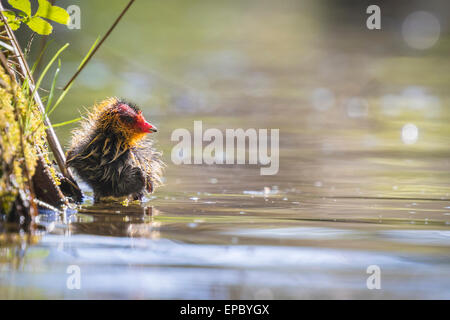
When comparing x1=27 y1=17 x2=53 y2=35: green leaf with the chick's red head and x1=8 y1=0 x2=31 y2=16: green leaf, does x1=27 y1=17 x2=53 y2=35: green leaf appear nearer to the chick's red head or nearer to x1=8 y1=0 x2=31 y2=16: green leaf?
x1=8 y1=0 x2=31 y2=16: green leaf

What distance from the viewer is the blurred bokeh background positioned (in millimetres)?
2984

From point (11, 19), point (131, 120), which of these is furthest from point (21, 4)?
point (131, 120)

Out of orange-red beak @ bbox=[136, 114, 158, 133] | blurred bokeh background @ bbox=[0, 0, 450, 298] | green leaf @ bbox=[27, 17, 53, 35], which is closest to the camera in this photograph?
blurred bokeh background @ bbox=[0, 0, 450, 298]

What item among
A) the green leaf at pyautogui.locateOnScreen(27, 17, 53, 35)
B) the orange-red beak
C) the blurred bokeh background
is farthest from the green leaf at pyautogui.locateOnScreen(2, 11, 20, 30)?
the blurred bokeh background

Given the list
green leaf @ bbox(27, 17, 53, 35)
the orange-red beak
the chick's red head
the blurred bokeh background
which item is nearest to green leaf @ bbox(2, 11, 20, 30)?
green leaf @ bbox(27, 17, 53, 35)

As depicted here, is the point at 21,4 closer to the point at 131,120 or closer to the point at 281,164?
the point at 131,120

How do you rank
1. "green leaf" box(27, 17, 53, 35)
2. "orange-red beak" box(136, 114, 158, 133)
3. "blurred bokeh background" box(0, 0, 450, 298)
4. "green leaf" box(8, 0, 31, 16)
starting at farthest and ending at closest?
"orange-red beak" box(136, 114, 158, 133) < "green leaf" box(27, 17, 53, 35) < "green leaf" box(8, 0, 31, 16) < "blurred bokeh background" box(0, 0, 450, 298)

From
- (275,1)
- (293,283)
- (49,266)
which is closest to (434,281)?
(293,283)

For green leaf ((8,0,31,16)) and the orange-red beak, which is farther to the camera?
the orange-red beak

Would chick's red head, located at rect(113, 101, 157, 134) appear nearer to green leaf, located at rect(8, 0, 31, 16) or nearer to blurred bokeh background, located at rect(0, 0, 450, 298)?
blurred bokeh background, located at rect(0, 0, 450, 298)

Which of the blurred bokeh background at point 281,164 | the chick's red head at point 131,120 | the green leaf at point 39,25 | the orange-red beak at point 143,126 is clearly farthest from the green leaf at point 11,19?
the blurred bokeh background at point 281,164

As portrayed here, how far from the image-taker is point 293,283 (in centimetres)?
288

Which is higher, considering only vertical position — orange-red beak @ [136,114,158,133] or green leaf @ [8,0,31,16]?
green leaf @ [8,0,31,16]

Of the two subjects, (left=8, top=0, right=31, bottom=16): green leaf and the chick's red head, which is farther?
the chick's red head
